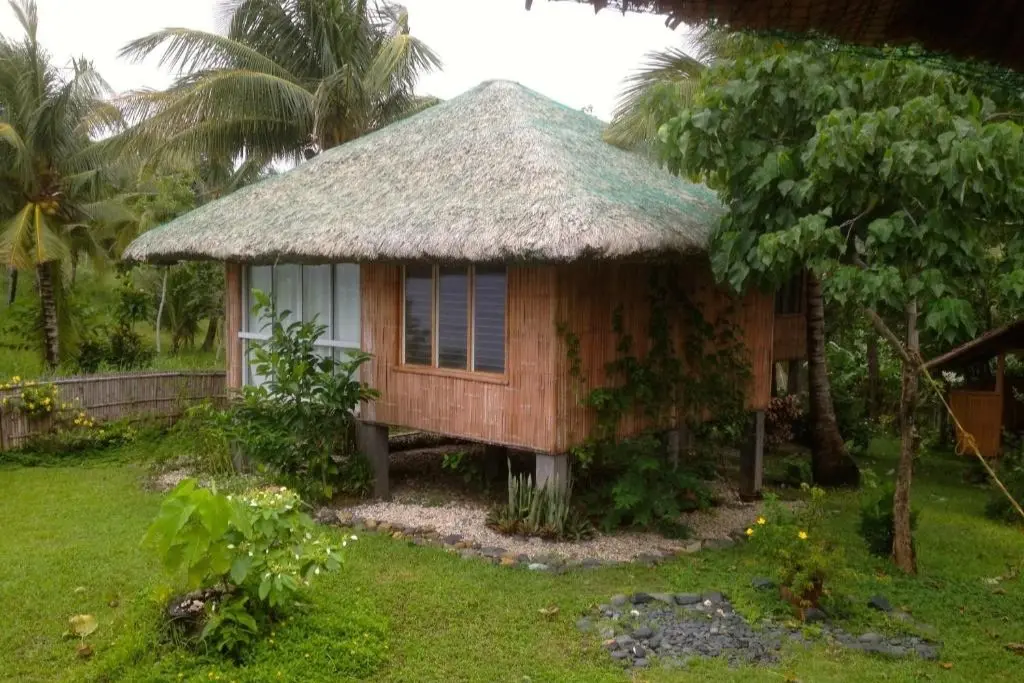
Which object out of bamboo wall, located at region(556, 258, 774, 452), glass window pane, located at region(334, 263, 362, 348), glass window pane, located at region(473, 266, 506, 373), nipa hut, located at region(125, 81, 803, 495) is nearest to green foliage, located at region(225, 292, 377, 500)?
nipa hut, located at region(125, 81, 803, 495)

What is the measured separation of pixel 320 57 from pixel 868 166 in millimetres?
11641

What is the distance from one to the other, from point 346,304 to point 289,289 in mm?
1008

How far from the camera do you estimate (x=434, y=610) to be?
5.61 metres

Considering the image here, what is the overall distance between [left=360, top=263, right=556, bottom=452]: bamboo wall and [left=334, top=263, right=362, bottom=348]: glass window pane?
35 centimetres

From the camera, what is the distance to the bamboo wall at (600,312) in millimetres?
7223

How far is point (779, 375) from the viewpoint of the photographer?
1780cm

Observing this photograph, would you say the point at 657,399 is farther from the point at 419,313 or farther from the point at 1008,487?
the point at 1008,487

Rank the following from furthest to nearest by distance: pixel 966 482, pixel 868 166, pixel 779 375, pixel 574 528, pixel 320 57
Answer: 1. pixel 779 375
2. pixel 320 57
3. pixel 966 482
4. pixel 574 528
5. pixel 868 166

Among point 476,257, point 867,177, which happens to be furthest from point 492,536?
point 867,177

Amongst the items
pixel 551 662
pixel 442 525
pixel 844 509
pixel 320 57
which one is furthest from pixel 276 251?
pixel 320 57

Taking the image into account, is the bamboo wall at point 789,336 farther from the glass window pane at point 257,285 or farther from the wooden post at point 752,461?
the glass window pane at point 257,285

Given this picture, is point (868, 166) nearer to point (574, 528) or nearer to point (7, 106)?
point (574, 528)

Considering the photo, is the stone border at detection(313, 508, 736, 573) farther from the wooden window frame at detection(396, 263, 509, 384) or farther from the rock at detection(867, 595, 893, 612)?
the rock at detection(867, 595, 893, 612)

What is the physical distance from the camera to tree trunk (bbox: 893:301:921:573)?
6344mm
